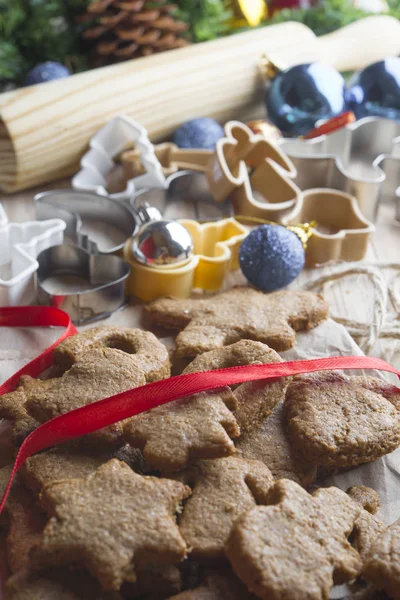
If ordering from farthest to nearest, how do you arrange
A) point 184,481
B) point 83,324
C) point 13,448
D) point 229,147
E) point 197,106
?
1. point 197,106
2. point 229,147
3. point 83,324
4. point 13,448
5. point 184,481

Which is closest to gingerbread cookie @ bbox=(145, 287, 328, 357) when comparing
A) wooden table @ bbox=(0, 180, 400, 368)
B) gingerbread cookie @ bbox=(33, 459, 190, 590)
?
wooden table @ bbox=(0, 180, 400, 368)

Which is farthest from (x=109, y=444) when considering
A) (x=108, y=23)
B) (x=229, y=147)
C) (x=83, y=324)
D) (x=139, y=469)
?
(x=108, y=23)

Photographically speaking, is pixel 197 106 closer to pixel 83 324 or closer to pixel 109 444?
pixel 83 324

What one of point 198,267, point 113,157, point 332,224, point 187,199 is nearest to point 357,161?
point 332,224

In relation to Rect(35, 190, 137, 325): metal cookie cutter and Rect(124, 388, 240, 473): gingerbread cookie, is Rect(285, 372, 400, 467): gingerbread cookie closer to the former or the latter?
Rect(124, 388, 240, 473): gingerbread cookie

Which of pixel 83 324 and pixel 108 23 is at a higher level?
pixel 108 23
